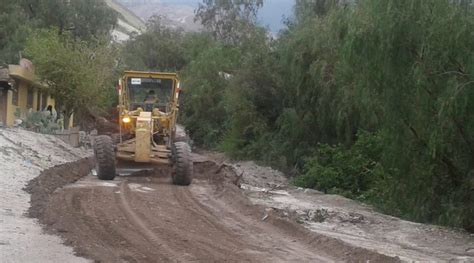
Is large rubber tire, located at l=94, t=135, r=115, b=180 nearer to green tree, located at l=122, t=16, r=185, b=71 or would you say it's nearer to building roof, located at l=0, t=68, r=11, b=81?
building roof, located at l=0, t=68, r=11, b=81

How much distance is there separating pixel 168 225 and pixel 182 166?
22.8 ft

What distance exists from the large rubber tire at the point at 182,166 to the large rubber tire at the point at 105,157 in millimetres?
1714

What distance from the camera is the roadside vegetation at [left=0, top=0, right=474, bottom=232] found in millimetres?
16516

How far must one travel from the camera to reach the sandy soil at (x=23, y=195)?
9.65 meters

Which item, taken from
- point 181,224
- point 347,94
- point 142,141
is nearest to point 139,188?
point 142,141

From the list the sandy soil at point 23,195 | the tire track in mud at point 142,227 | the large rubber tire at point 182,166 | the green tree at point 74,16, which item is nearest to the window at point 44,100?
the green tree at point 74,16

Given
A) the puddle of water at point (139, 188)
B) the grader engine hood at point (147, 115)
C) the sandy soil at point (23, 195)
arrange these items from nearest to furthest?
the sandy soil at point (23, 195)
the puddle of water at point (139, 188)
the grader engine hood at point (147, 115)

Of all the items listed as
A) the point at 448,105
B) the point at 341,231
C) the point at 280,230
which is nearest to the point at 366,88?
the point at 448,105

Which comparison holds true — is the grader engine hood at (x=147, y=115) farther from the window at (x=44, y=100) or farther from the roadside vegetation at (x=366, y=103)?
the window at (x=44, y=100)

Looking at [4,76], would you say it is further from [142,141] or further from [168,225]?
[168,225]

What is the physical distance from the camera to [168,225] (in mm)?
12875

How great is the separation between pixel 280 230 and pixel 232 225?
0.94 metres

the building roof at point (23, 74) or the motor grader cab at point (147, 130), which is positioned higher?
the building roof at point (23, 74)

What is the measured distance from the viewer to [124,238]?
444 inches
